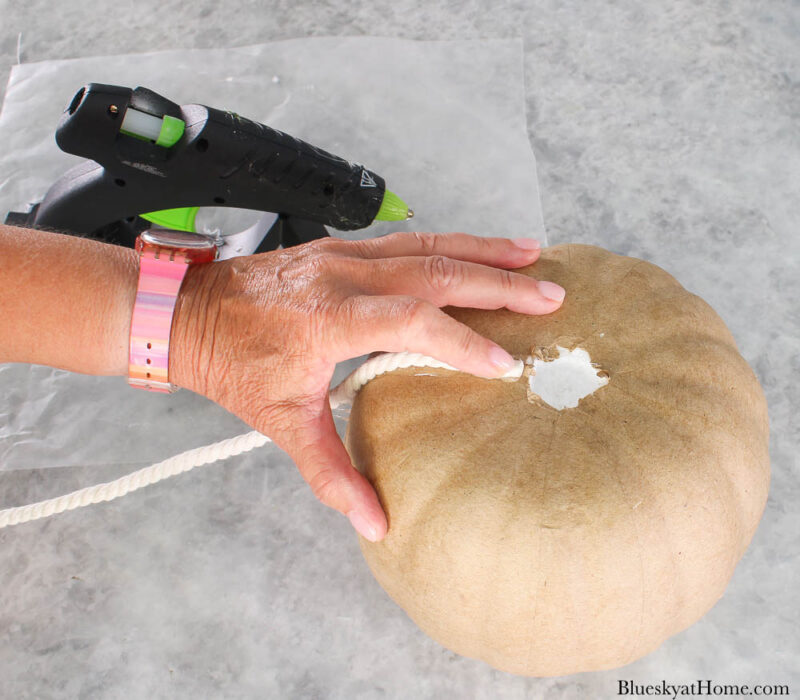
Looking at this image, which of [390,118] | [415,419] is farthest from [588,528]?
[390,118]

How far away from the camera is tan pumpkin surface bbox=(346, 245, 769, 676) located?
814 millimetres

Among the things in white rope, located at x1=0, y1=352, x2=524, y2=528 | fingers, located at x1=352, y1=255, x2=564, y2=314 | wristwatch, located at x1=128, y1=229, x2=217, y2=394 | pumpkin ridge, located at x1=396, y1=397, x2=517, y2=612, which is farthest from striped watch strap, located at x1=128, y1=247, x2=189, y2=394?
pumpkin ridge, located at x1=396, y1=397, x2=517, y2=612

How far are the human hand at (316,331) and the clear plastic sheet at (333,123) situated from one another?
0.42 metres

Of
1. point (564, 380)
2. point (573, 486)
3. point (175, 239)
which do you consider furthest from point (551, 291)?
point (175, 239)

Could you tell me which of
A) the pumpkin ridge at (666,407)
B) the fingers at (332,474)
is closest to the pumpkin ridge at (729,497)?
the pumpkin ridge at (666,407)

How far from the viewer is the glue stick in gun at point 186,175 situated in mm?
1065

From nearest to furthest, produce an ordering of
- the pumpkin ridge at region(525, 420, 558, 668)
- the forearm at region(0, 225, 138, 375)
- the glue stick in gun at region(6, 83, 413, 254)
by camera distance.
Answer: the pumpkin ridge at region(525, 420, 558, 668)
the forearm at region(0, 225, 138, 375)
the glue stick in gun at region(6, 83, 413, 254)

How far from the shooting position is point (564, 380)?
34.7 inches

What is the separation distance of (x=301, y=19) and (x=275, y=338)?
1192 millimetres

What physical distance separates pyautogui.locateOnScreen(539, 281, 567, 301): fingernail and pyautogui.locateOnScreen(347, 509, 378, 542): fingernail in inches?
13.6

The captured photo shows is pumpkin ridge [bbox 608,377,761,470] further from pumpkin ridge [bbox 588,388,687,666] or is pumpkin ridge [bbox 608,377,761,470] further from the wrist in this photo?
the wrist

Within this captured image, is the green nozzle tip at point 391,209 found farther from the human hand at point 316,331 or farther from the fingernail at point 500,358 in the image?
the fingernail at point 500,358

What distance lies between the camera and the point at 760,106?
162 centimetres

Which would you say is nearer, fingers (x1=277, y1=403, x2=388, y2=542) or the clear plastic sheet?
fingers (x1=277, y1=403, x2=388, y2=542)
